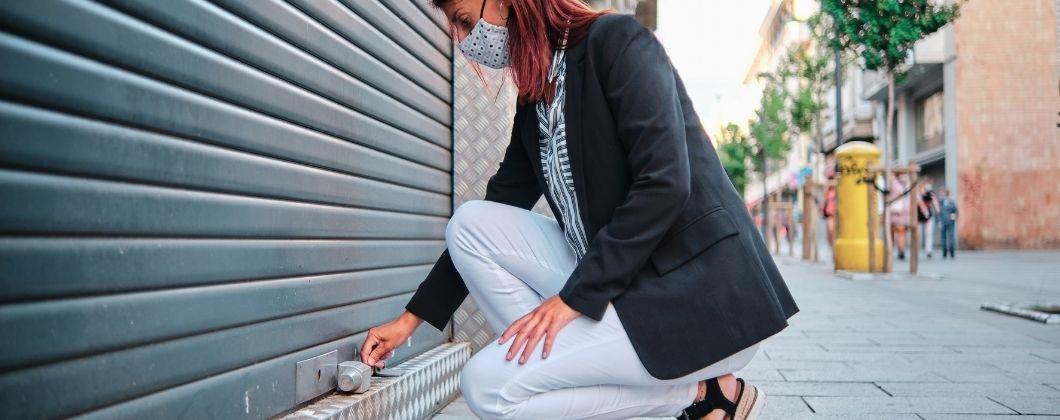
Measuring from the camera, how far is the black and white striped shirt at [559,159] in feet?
7.16

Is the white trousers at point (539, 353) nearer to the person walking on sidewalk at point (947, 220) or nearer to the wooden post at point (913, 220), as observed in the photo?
the wooden post at point (913, 220)

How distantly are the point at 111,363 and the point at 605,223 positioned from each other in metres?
1.06

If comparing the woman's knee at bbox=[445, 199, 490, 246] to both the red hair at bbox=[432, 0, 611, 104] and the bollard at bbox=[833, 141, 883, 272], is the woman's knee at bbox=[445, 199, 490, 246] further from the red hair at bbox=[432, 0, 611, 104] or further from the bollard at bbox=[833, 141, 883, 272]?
the bollard at bbox=[833, 141, 883, 272]

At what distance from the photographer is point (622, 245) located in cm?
191

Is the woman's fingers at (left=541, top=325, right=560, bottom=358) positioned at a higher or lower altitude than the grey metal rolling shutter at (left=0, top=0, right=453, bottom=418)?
lower

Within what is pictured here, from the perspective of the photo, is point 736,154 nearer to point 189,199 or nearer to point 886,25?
point 886,25

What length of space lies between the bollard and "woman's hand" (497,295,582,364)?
12148mm

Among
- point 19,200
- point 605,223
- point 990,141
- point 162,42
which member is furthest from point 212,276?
point 990,141

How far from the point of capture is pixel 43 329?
53.2 inches

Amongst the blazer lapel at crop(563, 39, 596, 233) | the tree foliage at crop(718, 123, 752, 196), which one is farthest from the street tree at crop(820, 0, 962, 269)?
the tree foliage at crop(718, 123, 752, 196)

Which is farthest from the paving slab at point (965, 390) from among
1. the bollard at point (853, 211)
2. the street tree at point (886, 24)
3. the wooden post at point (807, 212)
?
the wooden post at point (807, 212)

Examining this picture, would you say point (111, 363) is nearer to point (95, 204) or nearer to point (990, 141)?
point (95, 204)

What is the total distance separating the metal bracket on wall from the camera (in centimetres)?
236

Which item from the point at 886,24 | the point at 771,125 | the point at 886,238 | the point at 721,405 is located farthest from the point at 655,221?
the point at 771,125
